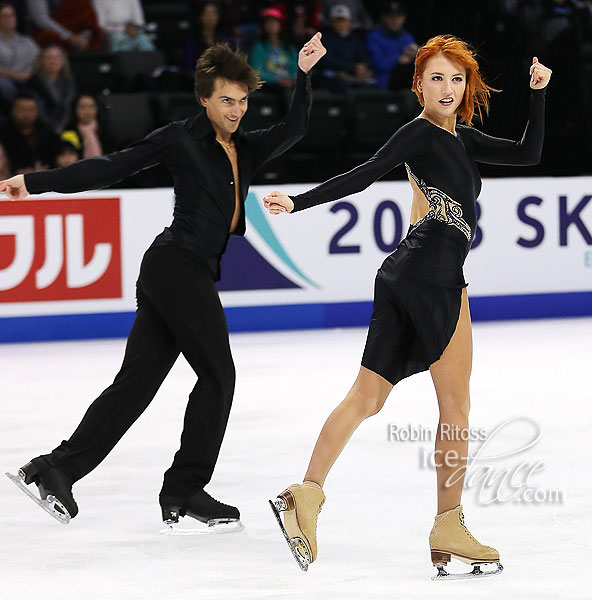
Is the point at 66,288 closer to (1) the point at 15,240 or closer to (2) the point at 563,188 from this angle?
(1) the point at 15,240

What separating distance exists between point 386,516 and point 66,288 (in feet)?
16.6

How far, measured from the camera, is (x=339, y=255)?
10.1m

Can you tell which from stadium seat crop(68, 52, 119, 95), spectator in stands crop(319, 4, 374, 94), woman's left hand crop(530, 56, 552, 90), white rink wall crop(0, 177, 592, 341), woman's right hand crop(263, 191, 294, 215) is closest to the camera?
woman's right hand crop(263, 191, 294, 215)

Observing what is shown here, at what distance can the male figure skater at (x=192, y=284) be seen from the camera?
178 inches

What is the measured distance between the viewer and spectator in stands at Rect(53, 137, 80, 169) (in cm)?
1002

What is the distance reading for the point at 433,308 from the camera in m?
3.98

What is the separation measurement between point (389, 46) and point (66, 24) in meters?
2.93

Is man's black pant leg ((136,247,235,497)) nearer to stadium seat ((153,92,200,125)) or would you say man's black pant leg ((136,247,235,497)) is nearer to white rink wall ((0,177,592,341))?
white rink wall ((0,177,592,341))

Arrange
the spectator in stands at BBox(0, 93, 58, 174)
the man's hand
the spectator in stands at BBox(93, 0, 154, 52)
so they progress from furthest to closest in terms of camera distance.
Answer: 1. the spectator in stands at BBox(93, 0, 154, 52)
2. the spectator in stands at BBox(0, 93, 58, 174)
3. the man's hand

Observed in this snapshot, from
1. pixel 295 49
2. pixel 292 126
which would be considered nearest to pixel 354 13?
pixel 295 49

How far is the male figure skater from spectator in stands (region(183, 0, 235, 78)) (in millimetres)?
7202

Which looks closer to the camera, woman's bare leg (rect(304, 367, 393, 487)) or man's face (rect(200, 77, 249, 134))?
woman's bare leg (rect(304, 367, 393, 487))

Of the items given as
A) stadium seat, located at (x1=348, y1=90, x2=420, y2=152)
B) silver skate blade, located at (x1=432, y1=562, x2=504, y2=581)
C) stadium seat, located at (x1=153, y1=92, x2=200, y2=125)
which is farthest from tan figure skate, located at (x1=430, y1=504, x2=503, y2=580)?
stadium seat, located at (x1=348, y1=90, x2=420, y2=152)

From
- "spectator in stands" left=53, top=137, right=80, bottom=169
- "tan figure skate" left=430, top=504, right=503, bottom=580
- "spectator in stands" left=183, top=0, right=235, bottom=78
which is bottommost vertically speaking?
"tan figure skate" left=430, top=504, right=503, bottom=580
